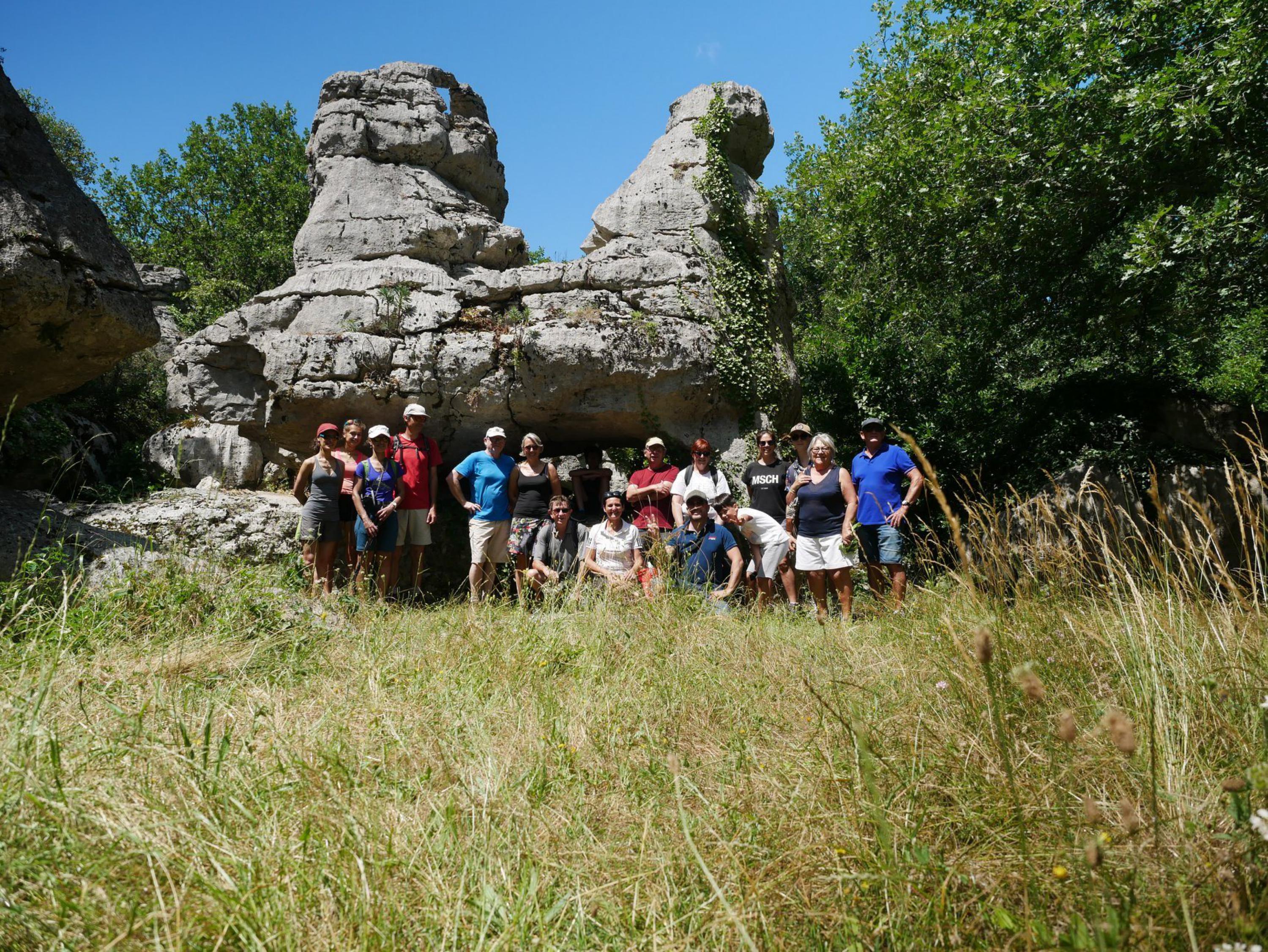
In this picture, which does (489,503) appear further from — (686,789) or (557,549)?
(686,789)

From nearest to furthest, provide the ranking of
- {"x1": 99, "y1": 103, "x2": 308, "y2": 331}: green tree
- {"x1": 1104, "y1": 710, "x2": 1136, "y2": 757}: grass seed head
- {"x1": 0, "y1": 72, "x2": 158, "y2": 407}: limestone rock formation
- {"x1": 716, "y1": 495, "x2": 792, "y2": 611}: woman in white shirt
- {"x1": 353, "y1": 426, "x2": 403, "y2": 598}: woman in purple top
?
{"x1": 1104, "y1": 710, "x2": 1136, "y2": 757}: grass seed head < {"x1": 0, "y1": 72, "x2": 158, "y2": 407}: limestone rock formation < {"x1": 716, "y1": 495, "x2": 792, "y2": 611}: woman in white shirt < {"x1": 353, "y1": 426, "x2": 403, "y2": 598}: woman in purple top < {"x1": 99, "y1": 103, "x2": 308, "y2": 331}: green tree

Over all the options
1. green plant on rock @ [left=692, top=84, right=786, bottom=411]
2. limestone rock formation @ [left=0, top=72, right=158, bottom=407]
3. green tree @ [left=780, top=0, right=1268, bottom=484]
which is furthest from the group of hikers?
green tree @ [left=780, top=0, right=1268, bottom=484]

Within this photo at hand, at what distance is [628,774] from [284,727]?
4.49ft

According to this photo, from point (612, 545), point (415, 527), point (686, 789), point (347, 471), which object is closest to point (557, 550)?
point (612, 545)

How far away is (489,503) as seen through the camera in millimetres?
7641

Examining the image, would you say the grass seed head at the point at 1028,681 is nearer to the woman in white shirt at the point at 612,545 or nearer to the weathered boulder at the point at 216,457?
the woman in white shirt at the point at 612,545

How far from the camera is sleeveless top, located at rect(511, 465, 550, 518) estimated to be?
7.80 m

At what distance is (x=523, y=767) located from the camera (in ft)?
9.24

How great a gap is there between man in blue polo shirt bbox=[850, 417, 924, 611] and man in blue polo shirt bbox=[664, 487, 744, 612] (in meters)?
1.13

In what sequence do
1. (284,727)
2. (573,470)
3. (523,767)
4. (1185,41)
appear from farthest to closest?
1. (573,470)
2. (1185,41)
3. (284,727)
4. (523,767)

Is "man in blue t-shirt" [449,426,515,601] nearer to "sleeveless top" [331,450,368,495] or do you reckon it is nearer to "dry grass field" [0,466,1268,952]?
"sleeveless top" [331,450,368,495]

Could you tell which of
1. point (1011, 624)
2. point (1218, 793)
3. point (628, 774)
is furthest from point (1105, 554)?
point (628, 774)

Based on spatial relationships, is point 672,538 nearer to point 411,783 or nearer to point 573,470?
point 573,470

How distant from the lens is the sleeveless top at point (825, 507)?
6.73 metres
